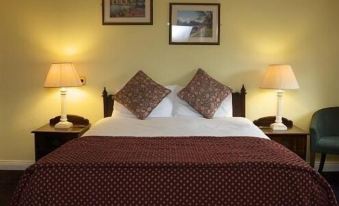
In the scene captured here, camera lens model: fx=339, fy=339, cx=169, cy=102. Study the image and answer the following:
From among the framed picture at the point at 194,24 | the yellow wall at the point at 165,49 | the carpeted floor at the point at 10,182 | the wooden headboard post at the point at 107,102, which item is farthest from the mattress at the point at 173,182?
the framed picture at the point at 194,24

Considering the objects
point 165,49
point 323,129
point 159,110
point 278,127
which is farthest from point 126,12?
point 323,129

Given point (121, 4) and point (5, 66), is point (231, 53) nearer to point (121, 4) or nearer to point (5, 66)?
point (121, 4)

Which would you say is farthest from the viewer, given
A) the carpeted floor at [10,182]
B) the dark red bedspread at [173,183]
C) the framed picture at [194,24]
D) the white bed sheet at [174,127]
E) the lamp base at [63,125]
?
the framed picture at [194,24]

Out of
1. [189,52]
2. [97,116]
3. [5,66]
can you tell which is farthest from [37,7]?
[189,52]

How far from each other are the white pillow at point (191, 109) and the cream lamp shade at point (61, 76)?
1142mm

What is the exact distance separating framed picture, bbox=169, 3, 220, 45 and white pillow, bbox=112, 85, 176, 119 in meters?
0.72

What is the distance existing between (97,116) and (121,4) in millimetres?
1388

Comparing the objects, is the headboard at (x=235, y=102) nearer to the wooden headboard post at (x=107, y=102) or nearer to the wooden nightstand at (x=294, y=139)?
the wooden headboard post at (x=107, y=102)

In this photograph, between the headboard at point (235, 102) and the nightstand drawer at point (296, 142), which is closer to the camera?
the nightstand drawer at point (296, 142)

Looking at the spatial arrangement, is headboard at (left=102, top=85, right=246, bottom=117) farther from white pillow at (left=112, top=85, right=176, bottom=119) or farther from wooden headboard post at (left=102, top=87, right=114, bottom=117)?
white pillow at (left=112, top=85, right=176, bottom=119)

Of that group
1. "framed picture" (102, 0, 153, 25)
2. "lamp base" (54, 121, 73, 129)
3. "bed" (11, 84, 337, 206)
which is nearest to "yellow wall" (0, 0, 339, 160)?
"framed picture" (102, 0, 153, 25)

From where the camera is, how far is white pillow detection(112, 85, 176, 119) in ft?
12.5

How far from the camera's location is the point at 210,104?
3.79 m

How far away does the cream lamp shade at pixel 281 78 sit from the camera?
3709mm
